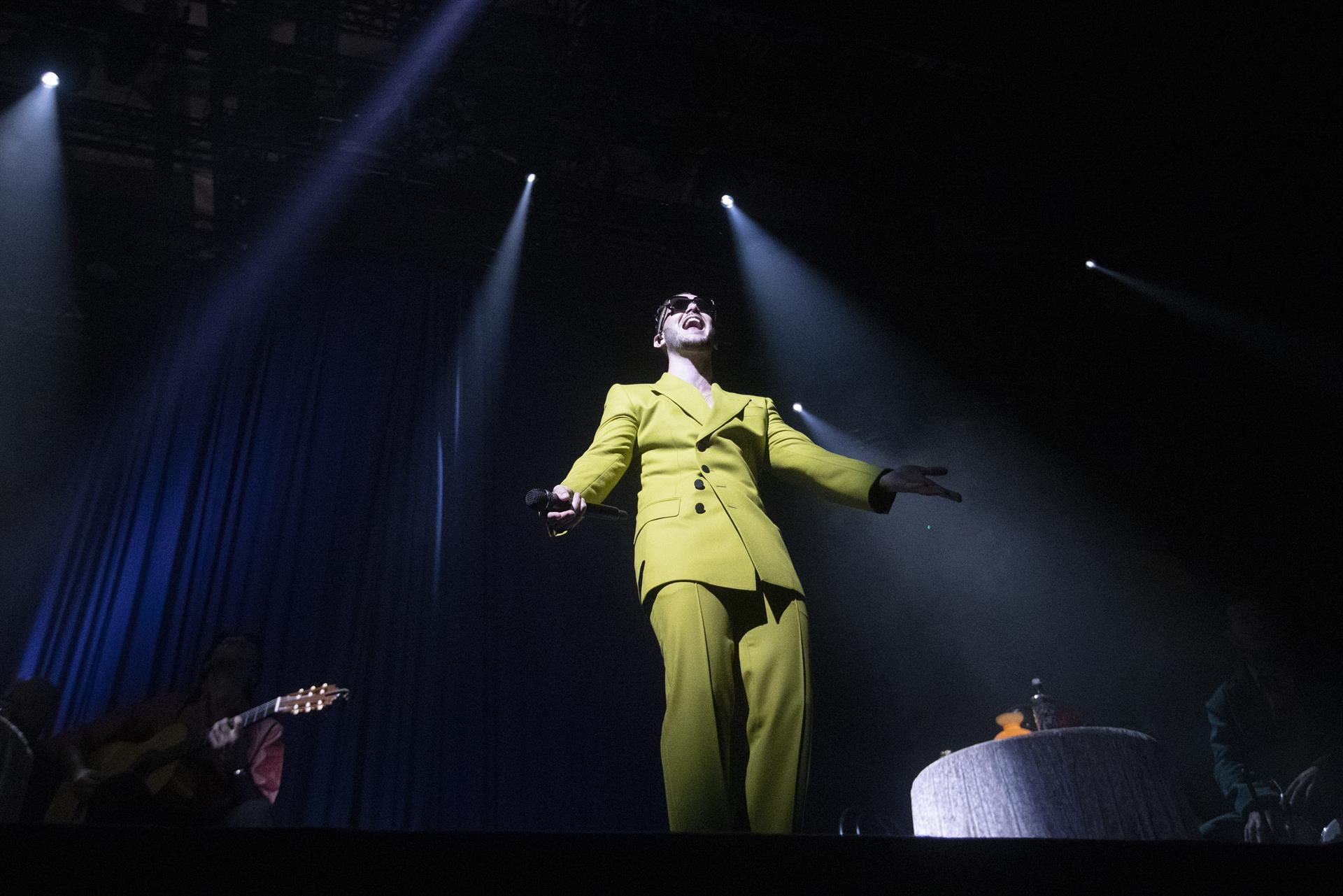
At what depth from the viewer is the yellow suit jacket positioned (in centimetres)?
212

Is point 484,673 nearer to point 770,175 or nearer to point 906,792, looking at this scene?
point 906,792

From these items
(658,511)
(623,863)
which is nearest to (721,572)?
(658,511)

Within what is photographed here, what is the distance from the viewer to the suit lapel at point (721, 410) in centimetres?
242

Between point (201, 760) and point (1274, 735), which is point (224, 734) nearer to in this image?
point (201, 760)

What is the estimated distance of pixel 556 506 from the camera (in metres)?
2.10

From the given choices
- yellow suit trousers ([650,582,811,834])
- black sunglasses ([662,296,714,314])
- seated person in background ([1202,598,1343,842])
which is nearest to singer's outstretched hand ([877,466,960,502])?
yellow suit trousers ([650,582,811,834])

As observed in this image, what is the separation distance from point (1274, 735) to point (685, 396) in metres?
2.59

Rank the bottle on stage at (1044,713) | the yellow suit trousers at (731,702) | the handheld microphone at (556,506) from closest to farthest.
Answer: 1. the yellow suit trousers at (731,702)
2. the handheld microphone at (556,506)
3. the bottle on stage at (1044,713)

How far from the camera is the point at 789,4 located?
15.5 ft

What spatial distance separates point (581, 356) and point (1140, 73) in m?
3.50

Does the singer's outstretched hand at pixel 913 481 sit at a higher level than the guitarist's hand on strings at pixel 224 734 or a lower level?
higher

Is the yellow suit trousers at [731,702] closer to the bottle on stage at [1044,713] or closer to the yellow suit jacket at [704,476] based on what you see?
the yellow suit jacket at [704,476]

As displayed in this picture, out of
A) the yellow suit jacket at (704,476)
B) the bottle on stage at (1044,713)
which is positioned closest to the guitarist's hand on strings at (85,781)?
the yellow suit jacket at (704,476)

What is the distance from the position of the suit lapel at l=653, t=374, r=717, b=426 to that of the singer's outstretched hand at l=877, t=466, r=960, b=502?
49cm
